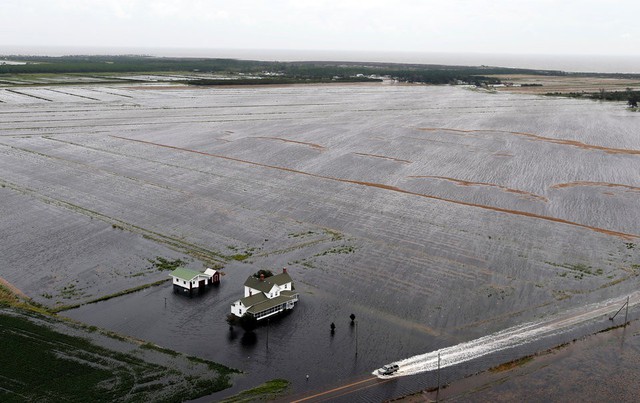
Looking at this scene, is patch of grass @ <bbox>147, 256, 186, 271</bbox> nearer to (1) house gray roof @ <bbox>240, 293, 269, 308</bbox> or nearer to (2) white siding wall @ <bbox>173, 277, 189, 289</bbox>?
(2) white siding wall @ <bbox>173, 277, 189, 289</bbox>

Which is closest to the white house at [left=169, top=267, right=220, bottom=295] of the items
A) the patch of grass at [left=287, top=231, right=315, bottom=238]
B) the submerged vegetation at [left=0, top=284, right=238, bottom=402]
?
the submerged vegetation at [left=0, top=284, right=238, bottom=402]

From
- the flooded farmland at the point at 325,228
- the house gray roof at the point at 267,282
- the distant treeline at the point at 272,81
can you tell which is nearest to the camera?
the flooded farmland at the point at 325,228

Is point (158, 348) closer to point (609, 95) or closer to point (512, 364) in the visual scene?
point (512, 364)

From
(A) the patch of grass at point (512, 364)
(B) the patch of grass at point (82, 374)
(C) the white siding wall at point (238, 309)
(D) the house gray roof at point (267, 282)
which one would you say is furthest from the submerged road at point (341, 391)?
(D) the house gray roof at point (267, 282)

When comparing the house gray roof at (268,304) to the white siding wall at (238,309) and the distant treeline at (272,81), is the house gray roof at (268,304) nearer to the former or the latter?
the white siding wall at (238,309)

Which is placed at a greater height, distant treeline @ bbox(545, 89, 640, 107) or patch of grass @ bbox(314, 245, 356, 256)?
distant treeline @ bbox(545, 89, 640, 107)
